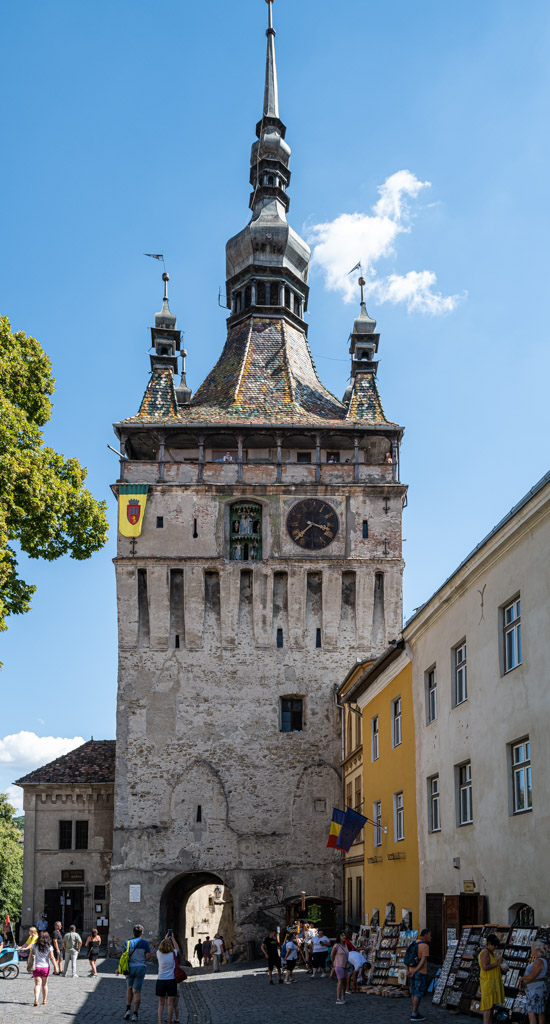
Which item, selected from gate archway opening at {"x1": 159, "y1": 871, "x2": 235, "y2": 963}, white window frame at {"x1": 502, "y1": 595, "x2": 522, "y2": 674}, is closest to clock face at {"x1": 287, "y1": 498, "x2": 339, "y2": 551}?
gate archway opening at {"x1": 159, "y1": 871, "x2": 235, "y2": 963}

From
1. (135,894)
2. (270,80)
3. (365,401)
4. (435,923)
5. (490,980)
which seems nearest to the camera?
(490,980)

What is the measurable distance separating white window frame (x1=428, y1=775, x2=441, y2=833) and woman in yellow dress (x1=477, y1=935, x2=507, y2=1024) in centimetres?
809

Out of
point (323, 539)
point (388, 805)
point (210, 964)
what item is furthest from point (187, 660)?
point (388, 805)

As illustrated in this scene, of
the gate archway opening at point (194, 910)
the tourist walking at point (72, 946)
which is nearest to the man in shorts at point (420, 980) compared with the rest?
the tourist walking at point (72, 946)

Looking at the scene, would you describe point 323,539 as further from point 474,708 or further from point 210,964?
point 474,708

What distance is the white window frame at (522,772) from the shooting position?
15.6 m

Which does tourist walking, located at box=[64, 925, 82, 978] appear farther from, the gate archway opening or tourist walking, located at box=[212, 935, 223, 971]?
the gate archway opening

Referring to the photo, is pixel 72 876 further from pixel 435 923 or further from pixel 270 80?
pixel 270 80

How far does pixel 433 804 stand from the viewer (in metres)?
21.4

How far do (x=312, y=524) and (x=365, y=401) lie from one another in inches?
252

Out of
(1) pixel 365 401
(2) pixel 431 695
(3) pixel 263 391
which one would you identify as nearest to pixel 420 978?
(2) pixel 431 695

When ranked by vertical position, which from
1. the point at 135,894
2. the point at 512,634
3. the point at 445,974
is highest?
the point at 512,634

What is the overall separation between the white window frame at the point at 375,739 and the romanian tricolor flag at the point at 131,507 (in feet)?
46.6

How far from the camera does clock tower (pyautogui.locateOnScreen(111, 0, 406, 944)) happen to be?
36844 millimetres
